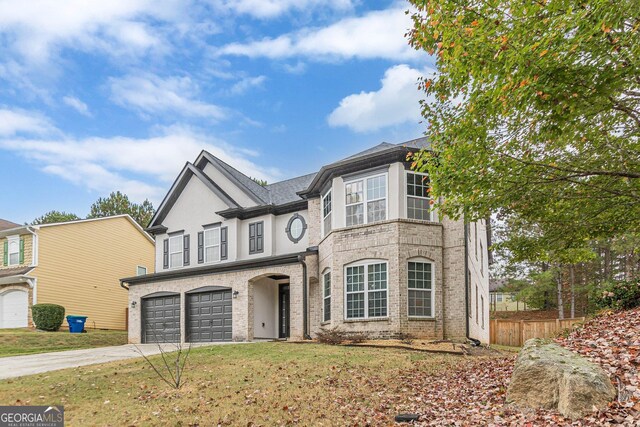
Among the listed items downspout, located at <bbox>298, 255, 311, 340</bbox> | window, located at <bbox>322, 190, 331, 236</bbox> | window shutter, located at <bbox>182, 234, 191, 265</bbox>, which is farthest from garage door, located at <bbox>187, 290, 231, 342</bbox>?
window, located at <bbox>322, 190, 331, 236</bbox>

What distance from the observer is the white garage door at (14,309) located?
2715 centimetres

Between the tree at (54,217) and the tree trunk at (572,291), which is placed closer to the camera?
the tree trunk at (572,291)

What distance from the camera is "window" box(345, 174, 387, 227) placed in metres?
17.1

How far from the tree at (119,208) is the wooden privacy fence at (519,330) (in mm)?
34285

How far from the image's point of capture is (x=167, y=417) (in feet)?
26.7

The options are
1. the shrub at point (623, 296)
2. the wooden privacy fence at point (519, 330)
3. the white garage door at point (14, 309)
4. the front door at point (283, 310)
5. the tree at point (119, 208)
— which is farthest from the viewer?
the tree at point (119, 208)

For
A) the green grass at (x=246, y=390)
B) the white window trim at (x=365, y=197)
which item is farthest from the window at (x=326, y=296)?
the green grass at (x=246, y=390)

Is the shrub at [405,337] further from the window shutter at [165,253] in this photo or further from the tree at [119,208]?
the tree at [119,208]

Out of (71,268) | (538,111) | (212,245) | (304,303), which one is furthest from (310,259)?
(71,268)

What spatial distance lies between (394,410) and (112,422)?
4587 mm

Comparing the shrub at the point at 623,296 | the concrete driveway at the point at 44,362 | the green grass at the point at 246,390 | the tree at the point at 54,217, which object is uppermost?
the tree at the point at 54,217

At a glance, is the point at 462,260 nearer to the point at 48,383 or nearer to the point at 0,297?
the point at 48,383

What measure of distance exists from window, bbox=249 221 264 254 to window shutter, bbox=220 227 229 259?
1260 mm

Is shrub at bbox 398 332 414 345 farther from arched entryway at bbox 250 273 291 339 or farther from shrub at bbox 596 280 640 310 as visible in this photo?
arched entryway at bbox 250 273 291 339
